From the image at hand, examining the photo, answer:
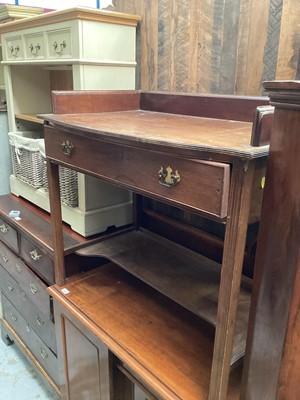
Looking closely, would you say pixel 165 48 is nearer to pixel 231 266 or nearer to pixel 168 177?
pixel 168 177

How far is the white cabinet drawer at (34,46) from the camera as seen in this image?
64.4 inches

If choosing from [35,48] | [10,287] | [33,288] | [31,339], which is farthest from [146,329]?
[35,48]

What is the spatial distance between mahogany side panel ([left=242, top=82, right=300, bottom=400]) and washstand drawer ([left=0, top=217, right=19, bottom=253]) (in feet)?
4.31

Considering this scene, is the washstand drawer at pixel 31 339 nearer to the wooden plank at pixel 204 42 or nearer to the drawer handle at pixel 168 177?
the drawer handle at pixel 168 177

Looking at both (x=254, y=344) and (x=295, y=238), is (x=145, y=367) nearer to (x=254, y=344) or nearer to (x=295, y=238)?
(x=254, y=344)

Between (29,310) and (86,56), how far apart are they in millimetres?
1229

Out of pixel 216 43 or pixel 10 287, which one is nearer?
pixel 216 43

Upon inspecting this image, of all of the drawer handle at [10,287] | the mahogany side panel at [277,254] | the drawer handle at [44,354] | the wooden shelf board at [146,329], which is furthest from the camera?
the drawer handle at [10,287]

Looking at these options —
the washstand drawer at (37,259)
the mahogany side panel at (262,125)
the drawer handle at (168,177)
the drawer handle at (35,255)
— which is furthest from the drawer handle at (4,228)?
the mahogany side panel at (262,125)

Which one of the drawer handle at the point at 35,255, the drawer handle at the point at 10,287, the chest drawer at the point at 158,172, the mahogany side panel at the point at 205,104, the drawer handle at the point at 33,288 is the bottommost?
the drawer handle at the point at 10,287

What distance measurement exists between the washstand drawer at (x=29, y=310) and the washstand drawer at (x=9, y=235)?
201mm

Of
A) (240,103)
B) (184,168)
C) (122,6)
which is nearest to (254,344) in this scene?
(184,168)

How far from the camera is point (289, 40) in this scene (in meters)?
1.11

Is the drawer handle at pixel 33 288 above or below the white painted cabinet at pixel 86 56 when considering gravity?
below
